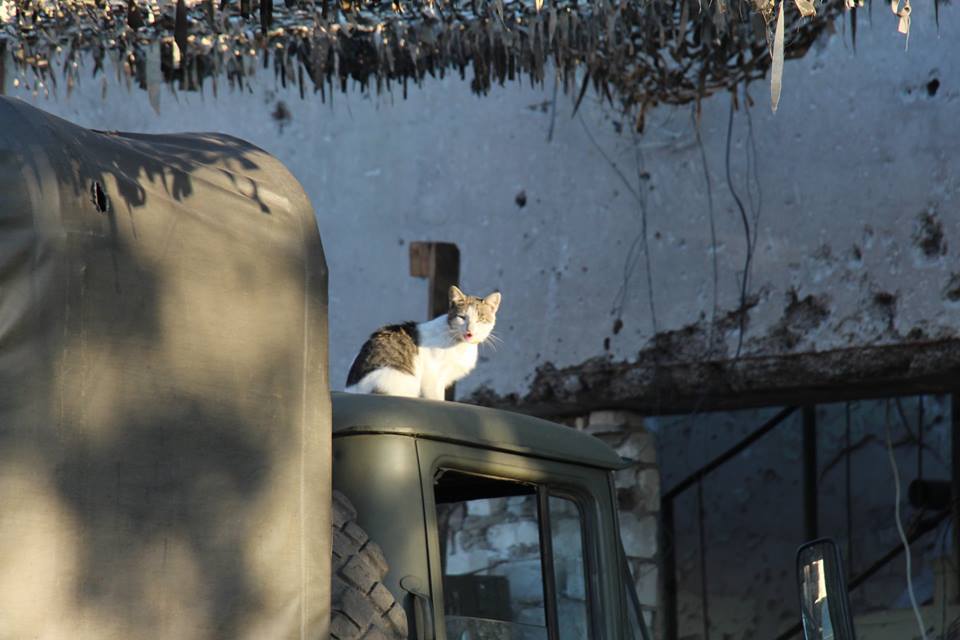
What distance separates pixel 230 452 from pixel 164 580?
0.79 feet

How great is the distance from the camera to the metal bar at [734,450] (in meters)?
8.18

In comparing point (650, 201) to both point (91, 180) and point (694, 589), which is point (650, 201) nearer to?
point (694, 589)

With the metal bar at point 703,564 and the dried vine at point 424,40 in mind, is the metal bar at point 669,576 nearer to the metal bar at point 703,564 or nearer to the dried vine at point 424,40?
the metal bar at point 703,564

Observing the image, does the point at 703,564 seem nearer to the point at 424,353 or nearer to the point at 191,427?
the point at 424,353

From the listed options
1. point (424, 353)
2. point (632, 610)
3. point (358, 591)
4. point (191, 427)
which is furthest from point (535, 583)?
point (424, 353)

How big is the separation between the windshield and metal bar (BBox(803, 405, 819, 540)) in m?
5.80

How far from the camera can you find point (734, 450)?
8484mm

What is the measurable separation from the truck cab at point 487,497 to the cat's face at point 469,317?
142cm

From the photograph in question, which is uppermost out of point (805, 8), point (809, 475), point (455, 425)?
point (805, 8)

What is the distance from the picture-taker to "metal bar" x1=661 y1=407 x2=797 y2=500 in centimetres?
818

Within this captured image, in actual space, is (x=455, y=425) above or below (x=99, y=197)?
below

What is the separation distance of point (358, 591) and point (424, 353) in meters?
2.20

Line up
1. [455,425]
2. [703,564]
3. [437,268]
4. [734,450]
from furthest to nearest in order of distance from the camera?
[703,564], [734,450], [437,268], [455,425]

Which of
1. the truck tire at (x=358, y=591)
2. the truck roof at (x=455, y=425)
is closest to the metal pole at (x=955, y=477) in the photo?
the truck roof at (x=455, y=425)
